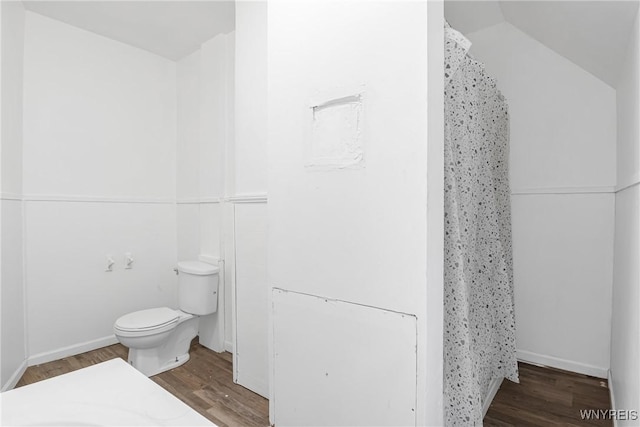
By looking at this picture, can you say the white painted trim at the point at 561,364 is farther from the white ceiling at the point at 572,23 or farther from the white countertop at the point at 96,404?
the white countertop at the point at 96,404

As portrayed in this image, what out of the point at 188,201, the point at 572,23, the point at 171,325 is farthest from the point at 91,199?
the point at 572,23

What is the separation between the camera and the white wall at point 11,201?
6.55 ft

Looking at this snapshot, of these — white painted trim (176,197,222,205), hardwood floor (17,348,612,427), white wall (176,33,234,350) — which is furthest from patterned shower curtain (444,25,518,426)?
white painted trim (176,197,222,205)

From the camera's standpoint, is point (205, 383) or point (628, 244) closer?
point (628, 244)

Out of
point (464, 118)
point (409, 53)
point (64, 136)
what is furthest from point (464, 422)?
point (64, 136)

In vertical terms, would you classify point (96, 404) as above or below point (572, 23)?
below

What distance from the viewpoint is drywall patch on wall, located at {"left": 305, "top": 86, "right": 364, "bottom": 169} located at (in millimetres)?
1312

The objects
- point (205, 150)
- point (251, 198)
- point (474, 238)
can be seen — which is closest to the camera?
point (474, 238)

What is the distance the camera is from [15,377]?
2115 millimetres

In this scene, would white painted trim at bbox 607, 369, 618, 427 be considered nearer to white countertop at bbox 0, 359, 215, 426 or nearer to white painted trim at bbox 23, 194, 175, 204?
white countertop at bbox 0, 359, 215, 426

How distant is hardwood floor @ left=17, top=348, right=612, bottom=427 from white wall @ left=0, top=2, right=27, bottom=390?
0.76 ft

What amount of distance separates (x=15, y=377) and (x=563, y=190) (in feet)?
11.9

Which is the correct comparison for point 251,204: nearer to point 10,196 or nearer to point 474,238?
point 474,238

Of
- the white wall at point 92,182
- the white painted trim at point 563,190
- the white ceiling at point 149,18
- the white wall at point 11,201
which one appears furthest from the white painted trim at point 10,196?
the white painted trim at point 563,190
